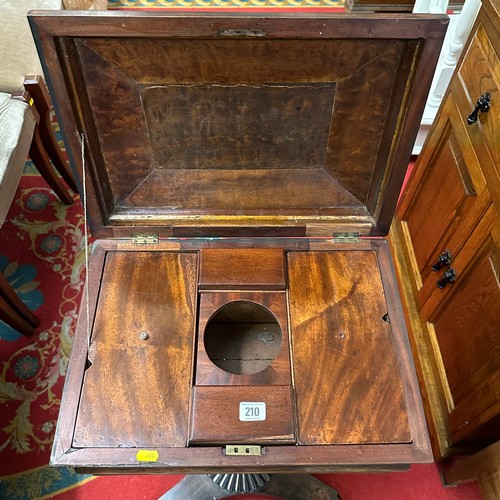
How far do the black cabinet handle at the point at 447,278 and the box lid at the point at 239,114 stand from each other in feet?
1.41

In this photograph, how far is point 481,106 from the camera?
1182 mm

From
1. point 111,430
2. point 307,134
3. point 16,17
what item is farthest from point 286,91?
point 16,17

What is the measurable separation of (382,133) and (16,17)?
1.39 metres

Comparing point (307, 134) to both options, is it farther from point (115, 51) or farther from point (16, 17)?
point (16, 17)

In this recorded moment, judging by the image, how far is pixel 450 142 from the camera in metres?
1.41

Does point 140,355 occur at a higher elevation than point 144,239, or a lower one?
lower

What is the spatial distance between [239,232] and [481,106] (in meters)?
0.67

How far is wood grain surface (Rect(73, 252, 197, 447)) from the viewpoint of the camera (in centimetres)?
85

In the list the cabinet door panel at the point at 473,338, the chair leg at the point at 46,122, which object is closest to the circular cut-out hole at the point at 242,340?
the cabinet door panel at the point at 473,338

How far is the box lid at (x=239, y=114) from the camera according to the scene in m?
0.76

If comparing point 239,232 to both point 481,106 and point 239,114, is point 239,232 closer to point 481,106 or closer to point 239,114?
point 239,114

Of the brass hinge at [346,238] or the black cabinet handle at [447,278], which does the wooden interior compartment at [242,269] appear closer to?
the brass hinge at [346,238]

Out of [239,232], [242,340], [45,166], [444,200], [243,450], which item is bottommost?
[243,450]

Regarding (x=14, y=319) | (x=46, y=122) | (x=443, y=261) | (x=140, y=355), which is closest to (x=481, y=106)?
(x=443, y=261)
